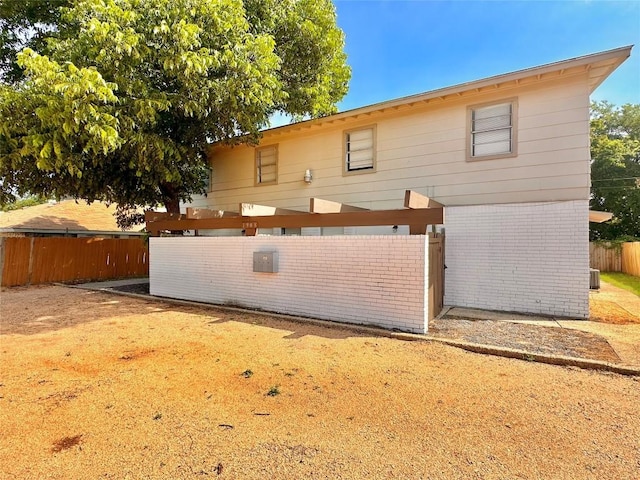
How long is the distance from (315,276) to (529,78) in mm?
6114

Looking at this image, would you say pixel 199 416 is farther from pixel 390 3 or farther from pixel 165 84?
pixel 390 3

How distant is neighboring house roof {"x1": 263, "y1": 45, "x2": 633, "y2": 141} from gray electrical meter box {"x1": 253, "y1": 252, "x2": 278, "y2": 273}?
14.9 feet

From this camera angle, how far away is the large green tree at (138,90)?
6223 millimetres

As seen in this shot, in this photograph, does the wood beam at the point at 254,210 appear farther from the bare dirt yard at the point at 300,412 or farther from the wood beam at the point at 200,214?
the bare dirt yard at the point at 300,412

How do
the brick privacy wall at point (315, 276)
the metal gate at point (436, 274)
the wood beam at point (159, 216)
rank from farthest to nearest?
the wood beam at point (159, 216) → the metal gate at point (436, 274) → the brick privacy wall at point (315, 276)

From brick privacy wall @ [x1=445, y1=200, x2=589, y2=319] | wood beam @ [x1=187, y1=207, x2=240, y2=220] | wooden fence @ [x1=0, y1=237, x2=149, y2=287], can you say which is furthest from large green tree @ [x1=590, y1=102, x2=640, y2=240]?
wooden fence @ [x1=0, y1=237, x2=149, y2=287]

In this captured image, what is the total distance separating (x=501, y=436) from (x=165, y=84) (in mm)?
9550

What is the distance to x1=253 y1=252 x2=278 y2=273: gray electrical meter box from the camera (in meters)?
7.34

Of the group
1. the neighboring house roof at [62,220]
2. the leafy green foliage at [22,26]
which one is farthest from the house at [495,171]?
the neighboring house roof at [62,220]

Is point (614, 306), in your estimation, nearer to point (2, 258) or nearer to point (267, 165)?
point (267, 165)

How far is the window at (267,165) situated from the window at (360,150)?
2.58 metres

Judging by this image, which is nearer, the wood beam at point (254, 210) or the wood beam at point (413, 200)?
the wood beam at point (413, 200)

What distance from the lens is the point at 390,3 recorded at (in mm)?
9773

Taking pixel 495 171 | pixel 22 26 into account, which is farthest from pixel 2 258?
pixel 495 171
